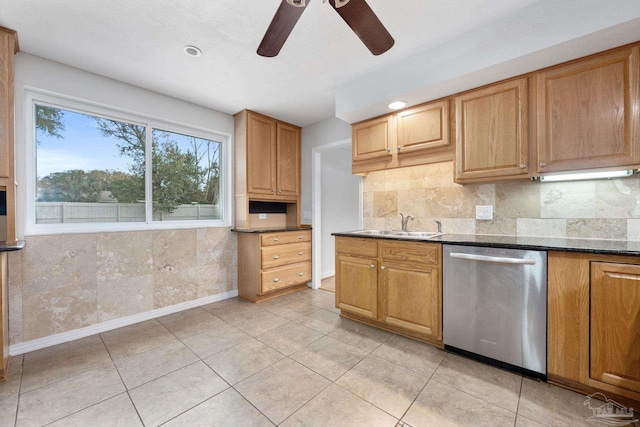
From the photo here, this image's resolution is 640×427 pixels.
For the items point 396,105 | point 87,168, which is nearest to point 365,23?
point 396,105

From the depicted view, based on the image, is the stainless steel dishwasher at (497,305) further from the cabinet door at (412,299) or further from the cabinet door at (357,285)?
the cabinet door at (357,285)

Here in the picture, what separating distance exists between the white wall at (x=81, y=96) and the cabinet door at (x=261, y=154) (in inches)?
22.5

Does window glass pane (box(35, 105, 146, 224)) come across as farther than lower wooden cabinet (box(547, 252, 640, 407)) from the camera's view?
Yes

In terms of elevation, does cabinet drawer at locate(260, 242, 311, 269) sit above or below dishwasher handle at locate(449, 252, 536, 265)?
below

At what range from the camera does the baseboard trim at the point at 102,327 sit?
2.15m

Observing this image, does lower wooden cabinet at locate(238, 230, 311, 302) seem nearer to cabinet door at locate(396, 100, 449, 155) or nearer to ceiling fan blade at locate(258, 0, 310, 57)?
cabinet door at locate(396, 100, 449, 155)

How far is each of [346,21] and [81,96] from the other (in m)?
2.66

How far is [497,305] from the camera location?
6.00ft

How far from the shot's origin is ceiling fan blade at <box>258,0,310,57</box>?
1231 millimetres

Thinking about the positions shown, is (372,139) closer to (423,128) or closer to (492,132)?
(423,128)

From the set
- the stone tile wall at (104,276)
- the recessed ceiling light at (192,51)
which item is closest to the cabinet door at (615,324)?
the recessed ceiling light at (192,51)

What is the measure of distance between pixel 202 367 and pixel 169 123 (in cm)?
269

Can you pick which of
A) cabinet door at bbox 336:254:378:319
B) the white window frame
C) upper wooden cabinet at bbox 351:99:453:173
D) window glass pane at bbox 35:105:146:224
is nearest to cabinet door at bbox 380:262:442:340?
cabinet door at bbox 336:254:378:319

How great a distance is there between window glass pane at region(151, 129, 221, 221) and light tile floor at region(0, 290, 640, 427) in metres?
1.40
